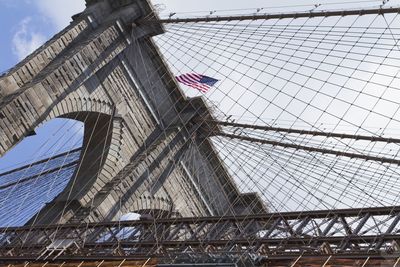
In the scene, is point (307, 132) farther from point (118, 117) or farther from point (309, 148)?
point (118, 117)

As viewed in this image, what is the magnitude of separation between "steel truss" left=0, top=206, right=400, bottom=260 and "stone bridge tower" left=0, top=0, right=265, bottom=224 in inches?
47.9

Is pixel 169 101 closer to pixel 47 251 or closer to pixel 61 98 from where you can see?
pixel 61 98

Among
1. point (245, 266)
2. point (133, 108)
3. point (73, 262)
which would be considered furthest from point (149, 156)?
point (245, 266)

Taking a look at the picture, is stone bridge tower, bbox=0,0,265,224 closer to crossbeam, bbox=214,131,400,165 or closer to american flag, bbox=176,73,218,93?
crossbeam, bbox=214,131,400,165

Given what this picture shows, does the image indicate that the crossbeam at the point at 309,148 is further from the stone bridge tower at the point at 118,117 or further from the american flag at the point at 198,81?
the american flag at the point at 198,81

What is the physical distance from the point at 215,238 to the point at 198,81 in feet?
25.6

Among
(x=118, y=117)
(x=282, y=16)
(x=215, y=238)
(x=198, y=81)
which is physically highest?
(x=282, y=16)

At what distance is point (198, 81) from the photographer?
80.2 feet

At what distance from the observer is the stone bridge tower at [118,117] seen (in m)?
19.5

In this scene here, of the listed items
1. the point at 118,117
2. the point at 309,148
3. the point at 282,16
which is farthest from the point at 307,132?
the point at 118,117

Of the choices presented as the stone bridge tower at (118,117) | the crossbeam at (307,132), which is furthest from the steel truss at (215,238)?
the crossbeam at (307,132)

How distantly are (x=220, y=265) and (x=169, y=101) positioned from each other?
15627 millimetres

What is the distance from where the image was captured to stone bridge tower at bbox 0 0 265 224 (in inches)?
768

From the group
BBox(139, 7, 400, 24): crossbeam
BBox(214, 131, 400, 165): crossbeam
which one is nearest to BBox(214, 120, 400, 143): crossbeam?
BBox(214, 131, 400, 165): crossbeam
